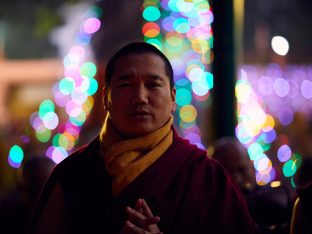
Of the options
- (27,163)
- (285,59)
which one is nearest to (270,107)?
(285,59)

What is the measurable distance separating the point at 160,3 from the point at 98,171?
3.87 meters

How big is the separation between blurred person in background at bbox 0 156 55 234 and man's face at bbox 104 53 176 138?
1507mm

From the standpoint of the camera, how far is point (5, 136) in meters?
8.74

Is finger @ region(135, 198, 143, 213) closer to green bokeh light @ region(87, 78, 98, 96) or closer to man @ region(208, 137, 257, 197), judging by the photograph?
man @ region(208, 137, 257, 197)

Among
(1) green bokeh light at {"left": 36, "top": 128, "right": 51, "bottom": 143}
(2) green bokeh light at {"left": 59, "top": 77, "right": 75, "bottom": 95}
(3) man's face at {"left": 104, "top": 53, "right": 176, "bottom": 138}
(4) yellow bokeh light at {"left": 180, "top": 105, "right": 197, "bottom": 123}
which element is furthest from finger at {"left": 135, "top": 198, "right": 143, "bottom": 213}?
(1) green bokeh light at {"left": 36, "top": 128, "right": 51, "bottom": 143}

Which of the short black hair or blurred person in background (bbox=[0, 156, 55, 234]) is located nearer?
the short black hair

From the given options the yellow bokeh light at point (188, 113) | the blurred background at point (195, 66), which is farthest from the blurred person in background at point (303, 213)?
the yellow bokeh light at point (188, 113)

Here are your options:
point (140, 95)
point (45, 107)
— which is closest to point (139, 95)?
point (140, 95)

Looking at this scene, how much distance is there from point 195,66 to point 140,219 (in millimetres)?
4027

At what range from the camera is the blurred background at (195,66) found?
5.22 meters

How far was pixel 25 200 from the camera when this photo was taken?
12.3 feet

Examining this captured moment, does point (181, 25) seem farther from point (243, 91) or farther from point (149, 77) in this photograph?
point (149, 77)

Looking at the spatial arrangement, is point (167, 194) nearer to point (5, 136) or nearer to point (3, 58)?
point (5, 136)

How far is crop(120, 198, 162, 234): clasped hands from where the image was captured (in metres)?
2.05
